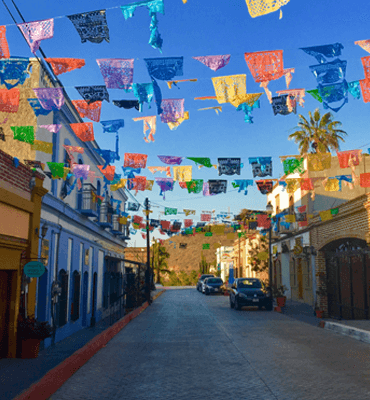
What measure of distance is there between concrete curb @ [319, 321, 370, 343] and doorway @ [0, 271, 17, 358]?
9242 millimetres

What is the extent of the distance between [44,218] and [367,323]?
36.2 ft

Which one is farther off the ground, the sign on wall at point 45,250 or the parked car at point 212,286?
the sign on wall at point 45,250

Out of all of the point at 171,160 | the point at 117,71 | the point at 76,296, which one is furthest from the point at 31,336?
the point at 171,160

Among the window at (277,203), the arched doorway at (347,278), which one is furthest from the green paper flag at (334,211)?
the window at (277,203)

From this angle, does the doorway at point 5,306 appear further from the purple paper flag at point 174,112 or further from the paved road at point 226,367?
the purple paper flag at point 174,112

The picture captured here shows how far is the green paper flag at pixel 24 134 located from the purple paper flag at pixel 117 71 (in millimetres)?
3425

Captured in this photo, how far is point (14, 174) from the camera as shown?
33.3 ft

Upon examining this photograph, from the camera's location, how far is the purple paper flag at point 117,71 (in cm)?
880

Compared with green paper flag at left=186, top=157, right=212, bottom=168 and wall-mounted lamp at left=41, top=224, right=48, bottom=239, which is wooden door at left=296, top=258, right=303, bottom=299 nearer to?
green paper flag at left=186, top=157, right=212, bottom=168

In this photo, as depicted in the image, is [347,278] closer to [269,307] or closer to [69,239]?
[269,307]

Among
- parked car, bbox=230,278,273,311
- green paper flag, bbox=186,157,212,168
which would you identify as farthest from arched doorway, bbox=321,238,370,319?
green paper flag, bbox=186,157,212,168

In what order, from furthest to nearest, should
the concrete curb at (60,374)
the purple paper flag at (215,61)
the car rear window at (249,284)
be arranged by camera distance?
the car rear window at (249,284), the purple paper flag at (215,61), the concrete curb at (60,374)

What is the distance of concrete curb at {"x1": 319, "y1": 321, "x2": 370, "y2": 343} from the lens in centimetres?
1163

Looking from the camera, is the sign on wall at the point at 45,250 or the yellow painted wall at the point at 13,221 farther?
the sign on wall at the point at 45,250
